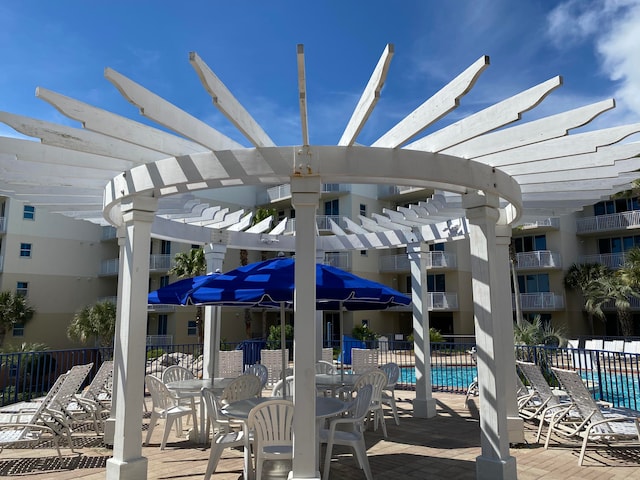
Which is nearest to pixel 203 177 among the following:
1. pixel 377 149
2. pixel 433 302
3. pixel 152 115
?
pixel 152 115

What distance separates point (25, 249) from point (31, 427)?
1008 inches

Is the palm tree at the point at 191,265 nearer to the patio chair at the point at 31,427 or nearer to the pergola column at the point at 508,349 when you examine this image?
the patio chair at the point at 31,427

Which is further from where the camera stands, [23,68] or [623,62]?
[623,62]

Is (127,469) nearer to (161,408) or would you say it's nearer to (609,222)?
(161,408)

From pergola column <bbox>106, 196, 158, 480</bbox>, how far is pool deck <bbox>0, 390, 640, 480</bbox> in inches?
20.3

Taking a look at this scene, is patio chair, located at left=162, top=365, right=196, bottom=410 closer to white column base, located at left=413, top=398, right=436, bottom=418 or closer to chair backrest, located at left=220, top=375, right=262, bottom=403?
chair backrest, located at left=220, top=375, right=262, bottom=403

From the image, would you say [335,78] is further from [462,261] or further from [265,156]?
[462,261]

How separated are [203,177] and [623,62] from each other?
814cm

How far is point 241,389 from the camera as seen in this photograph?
19.5ft

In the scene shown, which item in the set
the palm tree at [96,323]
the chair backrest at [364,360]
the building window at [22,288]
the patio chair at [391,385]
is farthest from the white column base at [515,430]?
the building window at [22,288]

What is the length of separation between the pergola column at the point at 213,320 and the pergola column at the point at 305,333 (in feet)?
9.55

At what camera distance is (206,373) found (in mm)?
8141

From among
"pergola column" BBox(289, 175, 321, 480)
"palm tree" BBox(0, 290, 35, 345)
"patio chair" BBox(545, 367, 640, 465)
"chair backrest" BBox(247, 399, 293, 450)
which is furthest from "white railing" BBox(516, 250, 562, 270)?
"palm tree" BBox(0, 290, 35, 345)

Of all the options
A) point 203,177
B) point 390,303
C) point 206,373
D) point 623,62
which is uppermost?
point 623,62
